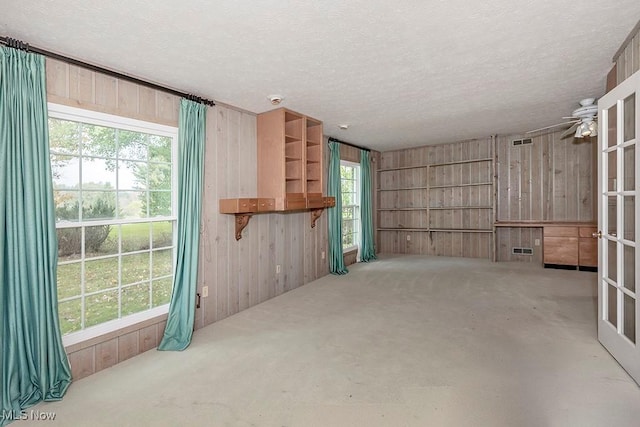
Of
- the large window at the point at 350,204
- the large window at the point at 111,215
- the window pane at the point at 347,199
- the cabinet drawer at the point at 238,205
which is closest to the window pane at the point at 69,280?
the large window at the point at 111,215

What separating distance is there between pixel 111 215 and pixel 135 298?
2.58ft

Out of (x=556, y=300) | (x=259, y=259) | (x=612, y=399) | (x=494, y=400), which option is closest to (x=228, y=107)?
(x=259, y=259)

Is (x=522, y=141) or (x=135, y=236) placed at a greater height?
→ (x=522, y=141)

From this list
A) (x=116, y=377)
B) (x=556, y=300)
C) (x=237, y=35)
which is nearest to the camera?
(x=237, y=35)

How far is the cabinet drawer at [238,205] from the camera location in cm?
337

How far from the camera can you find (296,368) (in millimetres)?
2406

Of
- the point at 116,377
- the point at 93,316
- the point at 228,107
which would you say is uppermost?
the point at 228,107

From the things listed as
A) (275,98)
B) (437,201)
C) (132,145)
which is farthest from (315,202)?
(437,201)

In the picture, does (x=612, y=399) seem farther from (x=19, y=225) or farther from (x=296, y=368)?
(x=19, y=225)

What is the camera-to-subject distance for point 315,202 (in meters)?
4.32

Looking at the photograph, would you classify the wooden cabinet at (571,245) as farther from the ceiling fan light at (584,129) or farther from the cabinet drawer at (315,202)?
the cabinet drawer at (315,202)

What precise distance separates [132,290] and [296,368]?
5.36ft

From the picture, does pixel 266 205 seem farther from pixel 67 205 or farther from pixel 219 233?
pixel 67 205

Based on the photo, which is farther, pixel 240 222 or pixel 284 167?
pixel 284 167
